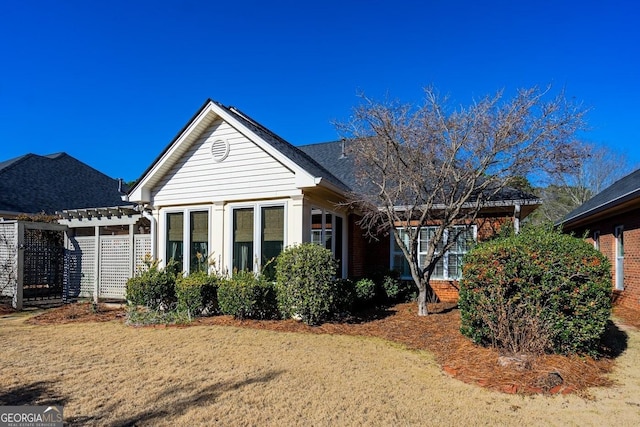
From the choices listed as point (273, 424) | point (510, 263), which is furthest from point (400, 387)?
point (510, 263)

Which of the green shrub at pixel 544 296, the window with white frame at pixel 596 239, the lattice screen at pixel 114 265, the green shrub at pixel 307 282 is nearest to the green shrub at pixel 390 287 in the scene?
the green shrub at pixel 307 282

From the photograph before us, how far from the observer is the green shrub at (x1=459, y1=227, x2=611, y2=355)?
5.76 m

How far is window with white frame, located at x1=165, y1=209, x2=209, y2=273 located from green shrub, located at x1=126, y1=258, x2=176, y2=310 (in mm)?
631

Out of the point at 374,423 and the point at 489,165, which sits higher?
the point at 489,165

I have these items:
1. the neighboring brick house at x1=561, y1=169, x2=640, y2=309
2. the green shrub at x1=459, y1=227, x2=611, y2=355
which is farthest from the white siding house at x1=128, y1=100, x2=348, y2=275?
the neighboring brick house at x1=561, y1=169, x2=640, y2=309

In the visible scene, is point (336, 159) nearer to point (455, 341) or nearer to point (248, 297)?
point (248, 297)

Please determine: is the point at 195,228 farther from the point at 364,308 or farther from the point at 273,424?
the point at 273,424

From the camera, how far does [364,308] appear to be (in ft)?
36.0

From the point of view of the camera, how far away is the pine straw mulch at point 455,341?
5.02 m

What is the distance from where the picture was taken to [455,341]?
23.1 ft

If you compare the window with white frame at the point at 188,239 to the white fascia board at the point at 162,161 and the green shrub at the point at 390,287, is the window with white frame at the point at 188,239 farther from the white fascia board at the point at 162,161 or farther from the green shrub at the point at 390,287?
the green shrub at the point at 390,287

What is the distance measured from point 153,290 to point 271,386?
5853 millimetres

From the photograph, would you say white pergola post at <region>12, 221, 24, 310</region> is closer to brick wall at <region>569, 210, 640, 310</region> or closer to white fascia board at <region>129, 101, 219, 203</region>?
white fascia board at <region>129, 101, 219, 203</region>

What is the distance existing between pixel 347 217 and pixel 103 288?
7512 millimetres
